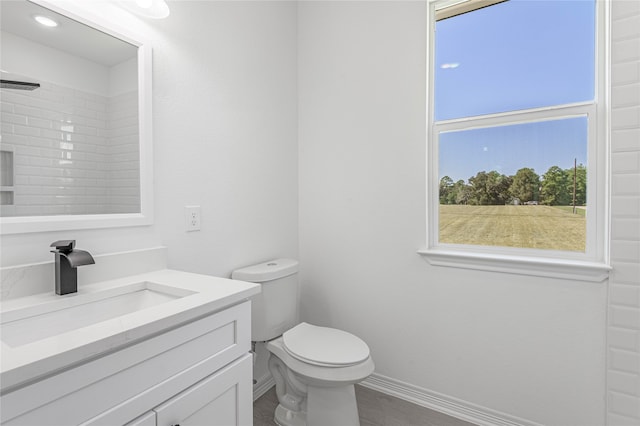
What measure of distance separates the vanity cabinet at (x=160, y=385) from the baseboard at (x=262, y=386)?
82 centimetres

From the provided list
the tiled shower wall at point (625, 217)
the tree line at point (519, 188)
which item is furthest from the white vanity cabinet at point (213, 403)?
the tiled shower wall at point (625, 217)

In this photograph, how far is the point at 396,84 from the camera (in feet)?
6.00

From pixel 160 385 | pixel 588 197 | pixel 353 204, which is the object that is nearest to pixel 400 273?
pixel 353 204

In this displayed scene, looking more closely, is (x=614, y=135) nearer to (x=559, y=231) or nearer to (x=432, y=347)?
(x=559, y=231)

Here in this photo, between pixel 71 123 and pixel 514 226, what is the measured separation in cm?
198

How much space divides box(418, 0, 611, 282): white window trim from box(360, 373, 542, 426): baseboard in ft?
2.41

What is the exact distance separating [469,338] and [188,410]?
55.8 inches

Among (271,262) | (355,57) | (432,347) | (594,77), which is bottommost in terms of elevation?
(432,347)

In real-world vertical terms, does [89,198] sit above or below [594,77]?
below

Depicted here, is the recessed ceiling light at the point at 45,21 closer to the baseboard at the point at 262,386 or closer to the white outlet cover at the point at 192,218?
the white outlet cover at the point at 192,218

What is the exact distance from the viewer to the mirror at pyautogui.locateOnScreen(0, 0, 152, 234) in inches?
37.1

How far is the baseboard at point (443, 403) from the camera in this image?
159cm

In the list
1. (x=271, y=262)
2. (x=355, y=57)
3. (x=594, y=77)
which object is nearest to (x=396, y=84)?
(x=355, y=57)

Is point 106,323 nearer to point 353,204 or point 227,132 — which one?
point 227,132
